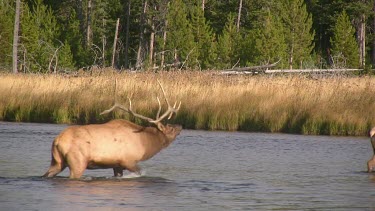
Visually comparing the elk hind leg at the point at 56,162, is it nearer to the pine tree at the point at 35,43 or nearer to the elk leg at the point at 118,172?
the elk leg at the point at 118,172

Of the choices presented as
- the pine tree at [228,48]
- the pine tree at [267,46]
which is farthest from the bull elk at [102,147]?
the pine tree at [228,48]

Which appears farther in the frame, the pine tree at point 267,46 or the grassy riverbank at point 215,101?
the pine tree at point 267,46

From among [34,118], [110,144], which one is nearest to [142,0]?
[34,118]

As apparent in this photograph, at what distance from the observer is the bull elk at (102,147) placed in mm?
12391

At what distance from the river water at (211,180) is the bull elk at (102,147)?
0.68ft

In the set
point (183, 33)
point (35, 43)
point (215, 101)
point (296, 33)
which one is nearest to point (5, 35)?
point (35, 43)

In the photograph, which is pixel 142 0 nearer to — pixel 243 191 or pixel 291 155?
pixel 291 155

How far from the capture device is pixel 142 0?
65.4 m

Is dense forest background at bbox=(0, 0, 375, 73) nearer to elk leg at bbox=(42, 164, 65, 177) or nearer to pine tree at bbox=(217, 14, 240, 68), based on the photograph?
pine tree at bbox=(217, 14, 240, 68)

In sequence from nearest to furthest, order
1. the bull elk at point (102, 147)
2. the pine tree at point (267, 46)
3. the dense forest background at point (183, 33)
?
the bull elk at point (102, 147) → the pine tree at point (267, 46) → the dense forest background at point (183, 33)

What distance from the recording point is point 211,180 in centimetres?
1343

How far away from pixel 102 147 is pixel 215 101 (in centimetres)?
1243

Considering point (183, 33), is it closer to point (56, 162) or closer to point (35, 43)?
point (35, 43)

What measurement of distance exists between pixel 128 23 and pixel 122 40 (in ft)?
24.0
